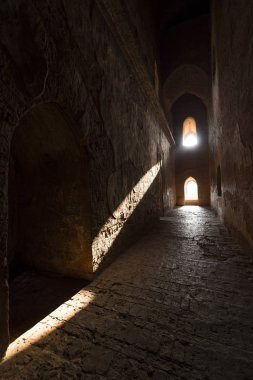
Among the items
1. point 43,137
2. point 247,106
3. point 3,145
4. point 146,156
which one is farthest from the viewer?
point 146,156

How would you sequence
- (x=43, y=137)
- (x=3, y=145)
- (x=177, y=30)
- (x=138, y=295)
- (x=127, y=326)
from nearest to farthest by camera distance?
(x=3, y=145), (x=127, y=326), (x=138, y=295), (x=43, y=137), (x=177, y=30)

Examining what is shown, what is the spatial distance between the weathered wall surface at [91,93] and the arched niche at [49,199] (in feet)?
0.41

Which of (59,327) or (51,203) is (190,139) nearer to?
(51,203)

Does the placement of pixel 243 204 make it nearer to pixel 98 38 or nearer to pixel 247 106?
pixel 247 106

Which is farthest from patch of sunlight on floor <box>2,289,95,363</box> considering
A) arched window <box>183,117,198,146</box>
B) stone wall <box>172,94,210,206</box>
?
arched window <box>183,117,198,146</box>

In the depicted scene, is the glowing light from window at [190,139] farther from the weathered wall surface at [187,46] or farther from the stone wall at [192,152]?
the weathered wall surface at [187,46]

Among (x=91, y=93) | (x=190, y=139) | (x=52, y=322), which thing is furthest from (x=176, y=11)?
(x=52, y=322)

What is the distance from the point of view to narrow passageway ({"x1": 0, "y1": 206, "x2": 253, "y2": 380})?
3.62 feet

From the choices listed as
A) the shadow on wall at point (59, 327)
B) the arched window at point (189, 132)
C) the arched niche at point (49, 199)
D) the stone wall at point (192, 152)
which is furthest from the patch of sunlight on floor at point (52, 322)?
the arched window at point (189, 132)

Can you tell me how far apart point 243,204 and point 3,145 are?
9.74ft

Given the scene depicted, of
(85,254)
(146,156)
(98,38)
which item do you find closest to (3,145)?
(85,254)

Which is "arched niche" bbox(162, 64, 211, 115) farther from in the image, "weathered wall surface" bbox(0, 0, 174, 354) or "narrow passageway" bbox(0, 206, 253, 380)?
"narrow passageway" bbox(0, 206, 253, 380)

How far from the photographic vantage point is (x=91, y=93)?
7.68 feet

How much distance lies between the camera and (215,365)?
111 cm
